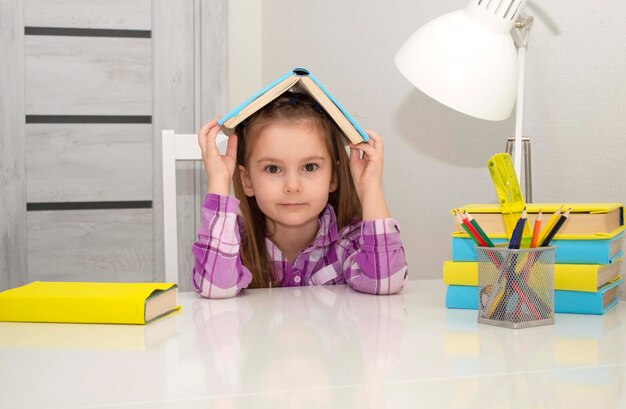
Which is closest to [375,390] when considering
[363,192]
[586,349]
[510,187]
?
[586,349]

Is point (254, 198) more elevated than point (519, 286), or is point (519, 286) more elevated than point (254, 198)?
point (254, 198)

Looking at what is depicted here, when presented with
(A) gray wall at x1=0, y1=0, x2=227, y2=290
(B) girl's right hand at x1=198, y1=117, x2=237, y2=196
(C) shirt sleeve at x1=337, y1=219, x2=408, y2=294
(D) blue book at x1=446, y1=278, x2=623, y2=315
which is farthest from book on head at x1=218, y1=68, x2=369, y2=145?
(A) gray wall at x1=0, y1=0, x2=227, y2=290

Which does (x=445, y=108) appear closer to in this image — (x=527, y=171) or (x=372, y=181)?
(x=372, y=181)

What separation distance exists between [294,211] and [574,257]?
530 mm

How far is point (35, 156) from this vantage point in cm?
226

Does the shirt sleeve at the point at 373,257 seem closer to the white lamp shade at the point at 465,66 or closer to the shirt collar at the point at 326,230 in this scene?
the shirt collar at the point at 326,230

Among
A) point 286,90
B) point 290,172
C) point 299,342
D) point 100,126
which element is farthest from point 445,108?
point 100,126

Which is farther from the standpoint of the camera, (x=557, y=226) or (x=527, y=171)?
(x=527, y=171)

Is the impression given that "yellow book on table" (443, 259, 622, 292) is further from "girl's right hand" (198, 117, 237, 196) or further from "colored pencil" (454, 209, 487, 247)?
"girl's right hand" (198, 117, 237, 196)

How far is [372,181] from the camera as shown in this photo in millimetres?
1344

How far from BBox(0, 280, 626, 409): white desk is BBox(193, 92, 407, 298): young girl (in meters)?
0.22

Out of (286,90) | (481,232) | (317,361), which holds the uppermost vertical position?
(286,90)

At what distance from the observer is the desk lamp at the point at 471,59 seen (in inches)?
40.2

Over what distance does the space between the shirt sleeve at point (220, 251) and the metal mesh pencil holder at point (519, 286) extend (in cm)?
45
